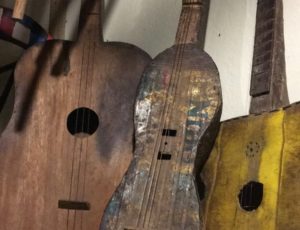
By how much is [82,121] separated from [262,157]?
0.47 metres

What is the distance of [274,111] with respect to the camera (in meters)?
1.06

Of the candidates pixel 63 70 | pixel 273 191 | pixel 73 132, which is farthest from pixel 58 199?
pixel 273 191

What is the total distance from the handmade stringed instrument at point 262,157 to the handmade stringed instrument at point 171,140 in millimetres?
55

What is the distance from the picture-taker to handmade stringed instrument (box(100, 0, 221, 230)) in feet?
3.28

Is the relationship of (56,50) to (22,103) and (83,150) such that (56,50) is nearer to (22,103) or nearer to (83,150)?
(22,103)

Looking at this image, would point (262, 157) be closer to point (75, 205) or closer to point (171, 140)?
point (171, 140)

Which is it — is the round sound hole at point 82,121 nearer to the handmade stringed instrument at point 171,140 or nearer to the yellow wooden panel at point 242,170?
the handmade stringed instrument at point 171,140

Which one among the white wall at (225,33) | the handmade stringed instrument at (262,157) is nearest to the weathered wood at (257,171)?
the handmade stringed instrument at (262,157)

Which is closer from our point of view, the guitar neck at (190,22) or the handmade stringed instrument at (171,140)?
the handmade stringed instrument at (171,140)

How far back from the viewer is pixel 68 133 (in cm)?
127

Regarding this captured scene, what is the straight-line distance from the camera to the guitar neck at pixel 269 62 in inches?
44.9

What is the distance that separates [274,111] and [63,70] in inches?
22.5

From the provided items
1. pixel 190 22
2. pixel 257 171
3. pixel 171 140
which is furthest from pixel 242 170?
pixel 190 22

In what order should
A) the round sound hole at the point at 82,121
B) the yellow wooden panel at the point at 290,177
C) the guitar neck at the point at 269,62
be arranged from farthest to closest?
the round sound hole at the point at 82,121 < the guitar neck at the point at 269,62 < the yellow wooden panel at the point at 290,177
